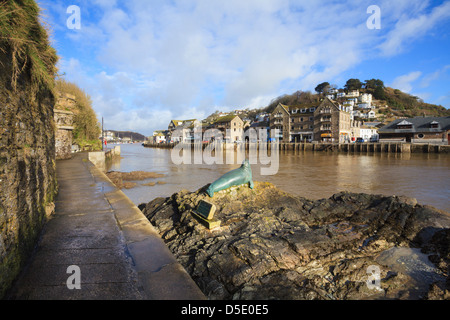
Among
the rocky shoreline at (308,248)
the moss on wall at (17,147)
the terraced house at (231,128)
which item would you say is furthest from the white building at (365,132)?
the moss on wall at (17,147)

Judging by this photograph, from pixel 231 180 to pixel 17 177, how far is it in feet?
19.2

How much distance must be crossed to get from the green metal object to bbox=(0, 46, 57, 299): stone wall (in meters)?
4.70

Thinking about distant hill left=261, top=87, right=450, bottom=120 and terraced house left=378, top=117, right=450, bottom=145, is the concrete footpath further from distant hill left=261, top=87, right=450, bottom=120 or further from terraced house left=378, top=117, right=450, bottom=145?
distant hill left=261, top=87, right=450, bottom=120

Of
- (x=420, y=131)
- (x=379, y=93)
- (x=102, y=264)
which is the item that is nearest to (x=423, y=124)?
(x=420, y=131)

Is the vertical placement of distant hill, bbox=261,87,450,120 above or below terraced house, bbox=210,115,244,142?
above

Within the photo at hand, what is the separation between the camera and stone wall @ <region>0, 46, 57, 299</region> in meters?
2.92

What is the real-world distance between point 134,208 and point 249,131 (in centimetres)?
7980

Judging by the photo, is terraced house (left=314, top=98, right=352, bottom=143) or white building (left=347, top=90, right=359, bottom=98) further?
white building (left=347, top=90, right=359, bottom=98)

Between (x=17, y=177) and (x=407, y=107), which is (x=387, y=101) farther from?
(x=17, y=177)

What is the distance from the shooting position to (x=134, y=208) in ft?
21.2

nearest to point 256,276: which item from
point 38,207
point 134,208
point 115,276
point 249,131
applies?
point 115,276

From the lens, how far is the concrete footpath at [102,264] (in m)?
2.91

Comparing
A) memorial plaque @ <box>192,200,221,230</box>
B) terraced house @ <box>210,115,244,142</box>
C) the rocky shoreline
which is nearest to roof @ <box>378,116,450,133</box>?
terraced house @ <box>210,115,244,142</box>
